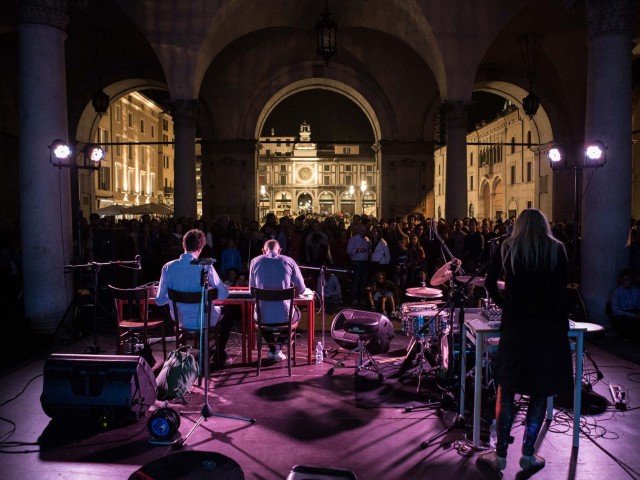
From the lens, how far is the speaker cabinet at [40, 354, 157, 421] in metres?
5.10

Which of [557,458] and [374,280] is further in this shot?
[374,280]

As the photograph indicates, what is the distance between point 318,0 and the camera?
54.4 ft

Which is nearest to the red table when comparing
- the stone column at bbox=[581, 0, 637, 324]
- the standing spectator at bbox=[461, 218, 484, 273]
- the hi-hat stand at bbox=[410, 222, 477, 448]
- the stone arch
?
the hi-hat stand at bbox=[410, 222, 477, 448]

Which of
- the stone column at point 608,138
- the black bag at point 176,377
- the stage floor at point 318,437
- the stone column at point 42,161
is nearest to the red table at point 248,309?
the stage floor at point 318,437

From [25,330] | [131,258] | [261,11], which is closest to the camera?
[25,330]

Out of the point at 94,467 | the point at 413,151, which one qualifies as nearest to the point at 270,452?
the point at 94,467

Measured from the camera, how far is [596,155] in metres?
8.77

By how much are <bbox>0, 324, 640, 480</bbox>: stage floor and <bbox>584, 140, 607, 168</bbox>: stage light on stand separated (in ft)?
12.2

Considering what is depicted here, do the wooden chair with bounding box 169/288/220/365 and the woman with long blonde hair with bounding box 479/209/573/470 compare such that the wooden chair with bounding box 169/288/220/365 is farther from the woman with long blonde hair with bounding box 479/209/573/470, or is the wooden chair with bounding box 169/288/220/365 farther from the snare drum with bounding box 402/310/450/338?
the woman with long blonde hair with bounding box 479/209/573/470

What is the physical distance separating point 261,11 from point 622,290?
41.2 ft

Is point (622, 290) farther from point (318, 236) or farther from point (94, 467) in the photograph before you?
point (94, 467)

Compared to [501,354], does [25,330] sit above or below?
below

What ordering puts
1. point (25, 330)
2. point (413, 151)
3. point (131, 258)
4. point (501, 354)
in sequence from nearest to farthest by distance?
point (501, 354) → point (25, 330) → point (131, 258) → point (413, 151)

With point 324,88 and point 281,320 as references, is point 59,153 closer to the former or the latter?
point 281,320
